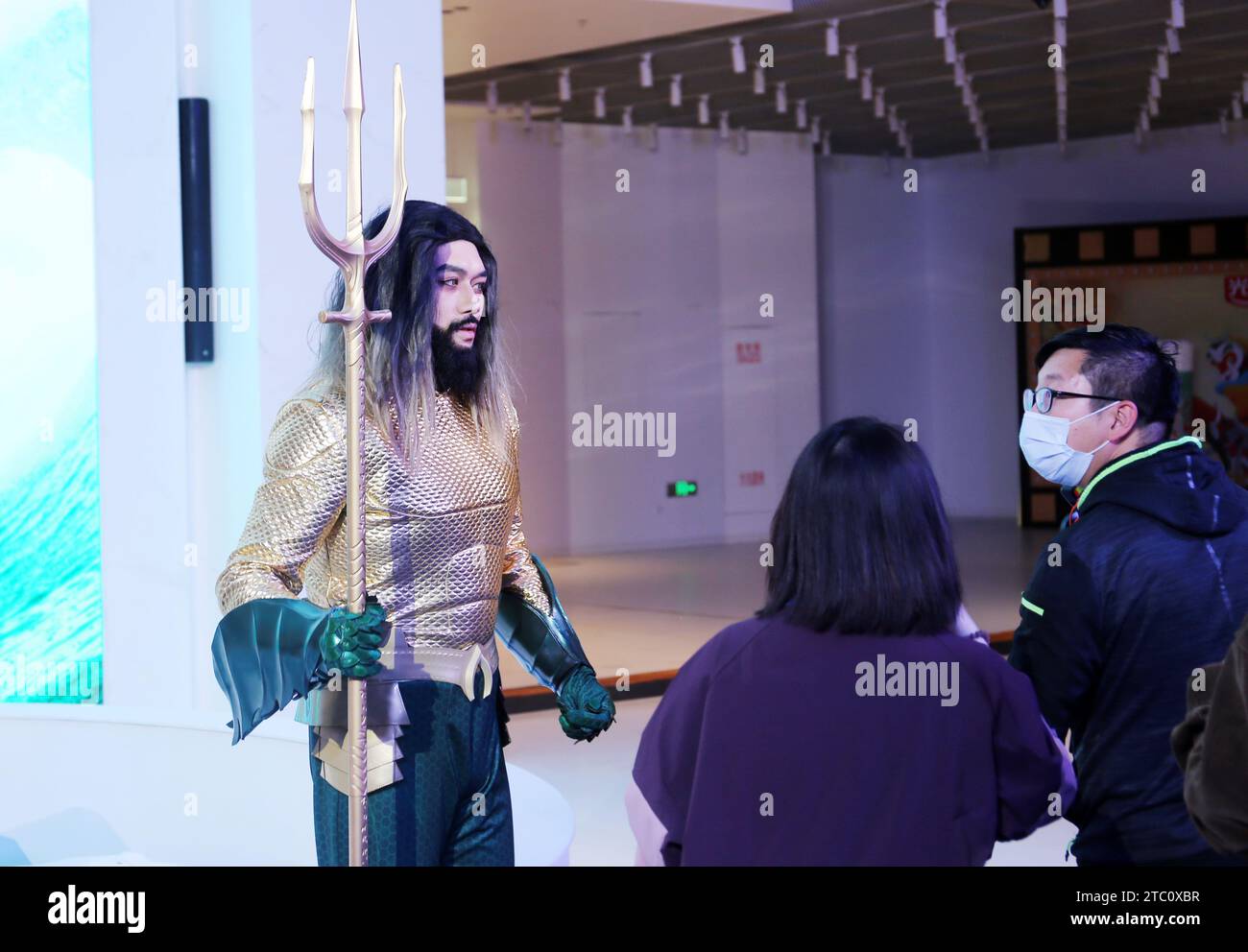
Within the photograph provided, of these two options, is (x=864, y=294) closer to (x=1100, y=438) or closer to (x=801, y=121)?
(x=801, y=121)

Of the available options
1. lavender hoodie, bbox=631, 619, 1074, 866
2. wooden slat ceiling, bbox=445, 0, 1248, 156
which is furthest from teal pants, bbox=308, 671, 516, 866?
wooden slat ceiling, bbox=445, 0, 1248, 156

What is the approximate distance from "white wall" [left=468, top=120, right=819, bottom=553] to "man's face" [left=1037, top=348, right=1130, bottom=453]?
8973 mm

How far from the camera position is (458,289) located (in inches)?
81.1

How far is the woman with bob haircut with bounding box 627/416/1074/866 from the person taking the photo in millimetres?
1617

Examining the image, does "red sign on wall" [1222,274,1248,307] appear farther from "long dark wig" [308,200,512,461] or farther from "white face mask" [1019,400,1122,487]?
"long dark wig" [308,200,512,461]

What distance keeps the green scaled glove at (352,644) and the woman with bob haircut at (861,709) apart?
358 mm

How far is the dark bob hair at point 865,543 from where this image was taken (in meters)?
1.62

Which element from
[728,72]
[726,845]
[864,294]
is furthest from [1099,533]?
[864,294]

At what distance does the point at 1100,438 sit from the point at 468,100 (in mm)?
9432

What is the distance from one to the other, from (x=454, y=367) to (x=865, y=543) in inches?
26.6

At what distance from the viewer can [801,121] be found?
11977 mm

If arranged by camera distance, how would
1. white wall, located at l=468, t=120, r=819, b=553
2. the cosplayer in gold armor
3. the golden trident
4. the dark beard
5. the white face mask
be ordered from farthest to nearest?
white wall, located at l=468, t=120, r=819, b=553, the white face mask, the dark beard, the cosplayer in gold armor, the golden trident
